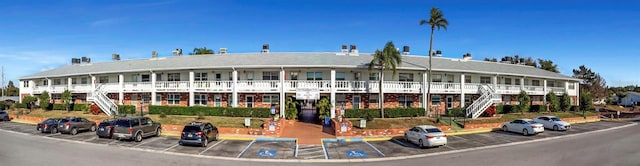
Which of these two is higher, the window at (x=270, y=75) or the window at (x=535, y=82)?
the window at (x=270, y=75)

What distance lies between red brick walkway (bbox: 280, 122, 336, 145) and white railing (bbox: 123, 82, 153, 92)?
1801 centimetres

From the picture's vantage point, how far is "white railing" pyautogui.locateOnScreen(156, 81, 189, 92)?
3612 cm

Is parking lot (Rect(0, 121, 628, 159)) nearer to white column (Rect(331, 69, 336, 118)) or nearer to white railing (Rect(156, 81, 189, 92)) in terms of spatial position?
white column (Rect(331, 69, 336, 118))

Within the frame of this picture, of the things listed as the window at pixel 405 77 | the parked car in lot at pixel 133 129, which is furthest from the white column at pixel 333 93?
the parked car in lot at pixel 133 129

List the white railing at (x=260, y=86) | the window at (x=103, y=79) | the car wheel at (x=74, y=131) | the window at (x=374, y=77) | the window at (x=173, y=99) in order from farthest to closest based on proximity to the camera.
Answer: the window at (x=103, y=79) → the window at (x=173, y=99) → the window at (x=374, y=77) → the white railing at (x=260, y=86) → the car wheel at (x=74, y=131)

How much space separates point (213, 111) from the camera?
3328 centimetres

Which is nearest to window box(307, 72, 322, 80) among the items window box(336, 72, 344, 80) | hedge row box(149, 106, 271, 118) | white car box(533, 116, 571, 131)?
window box(336, 72, 344, 80)

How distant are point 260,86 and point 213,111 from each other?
5.01 metres

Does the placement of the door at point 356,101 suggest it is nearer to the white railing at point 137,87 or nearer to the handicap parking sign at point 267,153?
the handicap parking sign at point 267,153

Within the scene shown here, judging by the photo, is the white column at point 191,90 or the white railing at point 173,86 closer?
the white column at point 191,90

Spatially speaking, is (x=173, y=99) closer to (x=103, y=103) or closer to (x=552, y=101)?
(x=103, y=103)

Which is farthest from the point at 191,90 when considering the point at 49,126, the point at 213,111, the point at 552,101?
A: the point at 552,101

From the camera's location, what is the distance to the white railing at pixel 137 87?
37.9 m

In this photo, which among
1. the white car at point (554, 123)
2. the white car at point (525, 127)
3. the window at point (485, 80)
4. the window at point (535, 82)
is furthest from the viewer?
the window at point (535, 82)
